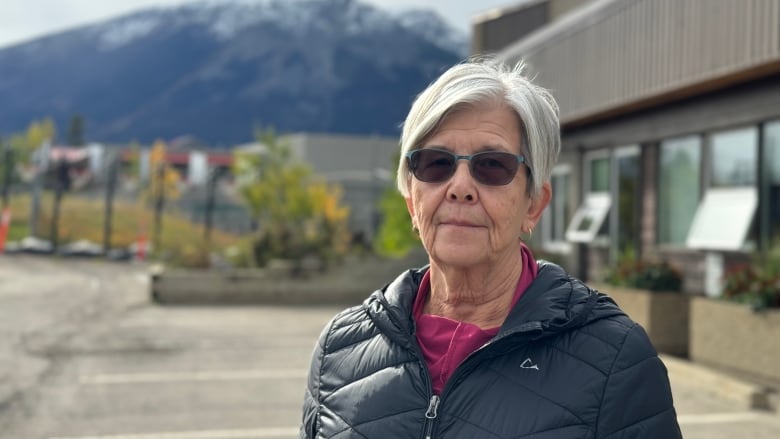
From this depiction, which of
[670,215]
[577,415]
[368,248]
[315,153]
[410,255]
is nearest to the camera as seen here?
[577,415]

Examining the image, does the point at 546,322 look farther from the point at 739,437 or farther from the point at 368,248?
the point at 368,248

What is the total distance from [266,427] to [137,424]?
3.58 ft

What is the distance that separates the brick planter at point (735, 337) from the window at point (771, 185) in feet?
6.99

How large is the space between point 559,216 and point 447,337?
17.4 m

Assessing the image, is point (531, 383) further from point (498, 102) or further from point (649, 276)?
point (649, 276)

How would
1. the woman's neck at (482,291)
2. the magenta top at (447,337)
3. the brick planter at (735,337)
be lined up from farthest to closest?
1. the brick planter at (735,337)
2. the woman's neck at (482,291)
3. the magenta top at (447,337)

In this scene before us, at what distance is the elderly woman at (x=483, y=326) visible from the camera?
6.56ft

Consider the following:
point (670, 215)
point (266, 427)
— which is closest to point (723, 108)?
point (670, 215)

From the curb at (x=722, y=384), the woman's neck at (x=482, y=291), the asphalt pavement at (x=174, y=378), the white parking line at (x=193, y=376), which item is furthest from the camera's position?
the white parking line at (x=193, y=376)

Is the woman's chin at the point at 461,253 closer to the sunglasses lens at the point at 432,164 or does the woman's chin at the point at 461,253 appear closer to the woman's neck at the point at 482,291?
the woman's neck at the point at 482,291

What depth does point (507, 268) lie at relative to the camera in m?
2.35

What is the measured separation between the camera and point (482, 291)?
2.32m

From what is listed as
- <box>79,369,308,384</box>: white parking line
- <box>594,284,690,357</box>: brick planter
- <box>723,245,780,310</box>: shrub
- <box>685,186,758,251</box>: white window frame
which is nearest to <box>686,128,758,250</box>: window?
<box>685,186,758,251</box>: white window frame

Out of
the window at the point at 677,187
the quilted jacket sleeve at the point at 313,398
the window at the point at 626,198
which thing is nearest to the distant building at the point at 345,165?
the window at the point at 626,198
